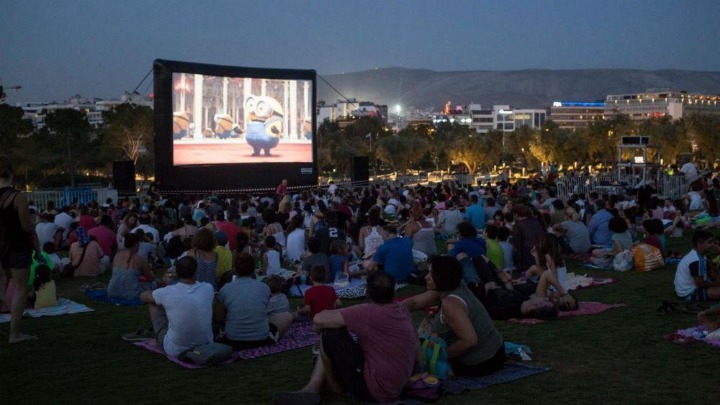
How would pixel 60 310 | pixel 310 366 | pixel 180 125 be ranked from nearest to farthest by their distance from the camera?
pixel 310 366, pixel 60 310, pixel 180 125

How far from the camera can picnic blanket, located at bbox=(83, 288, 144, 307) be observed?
9.44 metres

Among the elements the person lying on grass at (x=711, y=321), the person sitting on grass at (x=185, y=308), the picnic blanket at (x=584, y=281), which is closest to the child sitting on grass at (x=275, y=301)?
the person sitting on grass at (x=185, y=308)

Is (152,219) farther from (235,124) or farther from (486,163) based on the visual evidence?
(486,163)

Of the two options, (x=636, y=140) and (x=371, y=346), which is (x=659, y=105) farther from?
(x=371, y=346)

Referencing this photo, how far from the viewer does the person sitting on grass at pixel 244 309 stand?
6707 mm

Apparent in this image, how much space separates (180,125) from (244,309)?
1964 cm

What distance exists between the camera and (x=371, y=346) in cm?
506

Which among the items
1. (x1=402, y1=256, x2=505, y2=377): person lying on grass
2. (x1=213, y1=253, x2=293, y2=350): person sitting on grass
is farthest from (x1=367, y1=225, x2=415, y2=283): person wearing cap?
(x1=402, y1=256, x2=505, y2=377): person lying on grass

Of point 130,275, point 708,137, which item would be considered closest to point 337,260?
point 130,275

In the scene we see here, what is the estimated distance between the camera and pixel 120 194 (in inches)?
1017

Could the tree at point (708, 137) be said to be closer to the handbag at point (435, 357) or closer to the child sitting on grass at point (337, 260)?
the child sitting on grass at point (337, 260)

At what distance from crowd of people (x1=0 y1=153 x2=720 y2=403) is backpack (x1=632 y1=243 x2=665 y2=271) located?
10.5 inches

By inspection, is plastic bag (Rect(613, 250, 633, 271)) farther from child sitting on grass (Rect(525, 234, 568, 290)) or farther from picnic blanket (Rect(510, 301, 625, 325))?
child sitting on grass (Rect(525, 234, 568, 290))

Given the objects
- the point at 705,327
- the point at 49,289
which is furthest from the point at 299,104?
the point at 705,327
